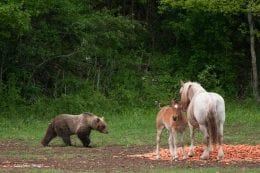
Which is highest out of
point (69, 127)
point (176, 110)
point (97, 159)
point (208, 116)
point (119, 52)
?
point (119, 52)

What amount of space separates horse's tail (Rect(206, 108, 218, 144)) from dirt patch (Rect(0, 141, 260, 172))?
51 cm

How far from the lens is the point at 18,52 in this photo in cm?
3025

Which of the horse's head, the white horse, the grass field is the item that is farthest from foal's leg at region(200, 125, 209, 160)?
the grass field

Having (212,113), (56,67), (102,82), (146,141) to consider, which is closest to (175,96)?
(102,82)

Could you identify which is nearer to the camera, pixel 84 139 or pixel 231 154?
pixel 231 154

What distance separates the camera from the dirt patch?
1488cm

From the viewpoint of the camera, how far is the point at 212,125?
53.0 ft

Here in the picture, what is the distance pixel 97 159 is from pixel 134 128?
862 centimetres

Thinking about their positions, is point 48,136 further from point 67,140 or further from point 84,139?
point 84,139

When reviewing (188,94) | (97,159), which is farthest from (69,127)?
(188,94)

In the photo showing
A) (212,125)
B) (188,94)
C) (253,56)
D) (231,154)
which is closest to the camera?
(212,125)

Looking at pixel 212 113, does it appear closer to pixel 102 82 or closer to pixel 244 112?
pixel 244 112

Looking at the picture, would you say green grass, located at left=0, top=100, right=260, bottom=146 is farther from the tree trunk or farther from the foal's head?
the foal's head

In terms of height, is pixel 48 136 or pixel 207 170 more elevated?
pixel 48 136
